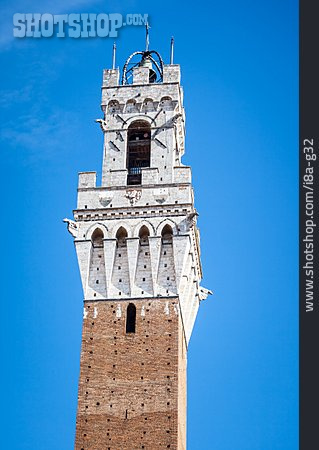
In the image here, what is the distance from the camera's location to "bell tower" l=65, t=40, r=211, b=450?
3806cm

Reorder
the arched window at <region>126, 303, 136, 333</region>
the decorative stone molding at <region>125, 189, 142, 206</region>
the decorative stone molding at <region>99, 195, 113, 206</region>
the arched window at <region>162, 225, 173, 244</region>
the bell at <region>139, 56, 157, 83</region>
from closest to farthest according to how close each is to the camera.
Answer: the arched window at <region>126, 303, 136, 333</region> → the arched window at <region>162, 225, 173, 244</region> → the decorative stone molding at <region>125, 189, 142, 206</region> → the decorative stone molding at <region>99, 195, 113, 206</region> → the bell at <region>139, 56, 157, 83</region>

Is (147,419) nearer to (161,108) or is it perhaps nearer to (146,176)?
(146,176)

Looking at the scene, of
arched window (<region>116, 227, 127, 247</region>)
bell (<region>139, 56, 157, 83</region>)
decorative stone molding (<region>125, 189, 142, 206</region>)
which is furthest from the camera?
bell (<region>139, 56, 157, 83</region>)

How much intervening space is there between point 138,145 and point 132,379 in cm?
1073

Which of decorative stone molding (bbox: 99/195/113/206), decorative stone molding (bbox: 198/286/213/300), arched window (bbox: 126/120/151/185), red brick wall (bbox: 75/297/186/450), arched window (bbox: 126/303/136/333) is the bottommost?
red brick wall (bbox: 75/297/186/450)

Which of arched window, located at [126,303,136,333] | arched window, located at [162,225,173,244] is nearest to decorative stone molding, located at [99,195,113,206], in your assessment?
arched window, located at [162,225,173,244]

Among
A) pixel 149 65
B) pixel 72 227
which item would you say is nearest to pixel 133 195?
pixel 72 227

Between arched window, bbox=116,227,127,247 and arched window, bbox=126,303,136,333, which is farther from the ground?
arched window, bbox=116,227,127,247

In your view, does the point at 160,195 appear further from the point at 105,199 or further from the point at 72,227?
the point at 72,227

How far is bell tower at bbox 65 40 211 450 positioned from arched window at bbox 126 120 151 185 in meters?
0.04

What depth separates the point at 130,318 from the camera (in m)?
39.9

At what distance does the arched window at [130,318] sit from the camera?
39.7m

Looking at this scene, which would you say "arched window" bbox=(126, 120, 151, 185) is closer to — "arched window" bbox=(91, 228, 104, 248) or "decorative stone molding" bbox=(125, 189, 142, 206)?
"decorative stone molding" bbox=(125, 189, 142, 206)

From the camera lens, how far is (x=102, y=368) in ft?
128
